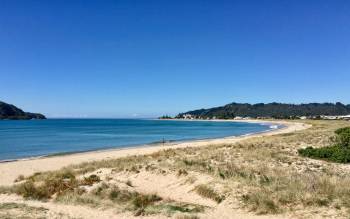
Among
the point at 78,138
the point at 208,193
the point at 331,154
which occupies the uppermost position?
the point at 331,154

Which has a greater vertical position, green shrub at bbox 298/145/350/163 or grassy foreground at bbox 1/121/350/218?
green shrub at bbox 298/145/350/163

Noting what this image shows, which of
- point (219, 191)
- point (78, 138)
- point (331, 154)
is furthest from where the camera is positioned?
point (78, 138)

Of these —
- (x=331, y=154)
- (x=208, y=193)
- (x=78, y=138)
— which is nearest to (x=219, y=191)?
(x=208, y=193)

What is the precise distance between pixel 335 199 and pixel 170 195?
6217 mm

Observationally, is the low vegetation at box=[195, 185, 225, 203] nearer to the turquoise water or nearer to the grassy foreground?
the grassy foreground

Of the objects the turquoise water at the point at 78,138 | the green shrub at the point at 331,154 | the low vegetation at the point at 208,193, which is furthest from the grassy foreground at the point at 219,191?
the turquoise water at the point at 78,138

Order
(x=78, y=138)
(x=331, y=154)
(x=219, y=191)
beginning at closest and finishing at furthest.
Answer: (x=219, y=191) → (x=331, y=154) → (x=78, y=138)

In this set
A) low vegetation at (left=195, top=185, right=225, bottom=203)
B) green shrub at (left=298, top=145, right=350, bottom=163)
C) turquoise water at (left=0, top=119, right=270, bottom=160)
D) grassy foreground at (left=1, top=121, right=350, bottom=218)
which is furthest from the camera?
turquoise water at (left=0, top=119, right=270, bottom=160)

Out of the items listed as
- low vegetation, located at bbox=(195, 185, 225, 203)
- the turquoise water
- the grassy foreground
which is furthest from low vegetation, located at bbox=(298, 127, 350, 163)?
the turquoise water

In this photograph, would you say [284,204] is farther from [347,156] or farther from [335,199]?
[347,156]

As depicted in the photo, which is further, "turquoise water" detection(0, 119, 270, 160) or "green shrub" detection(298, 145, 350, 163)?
"turquoise water" detection(0, 119, 270, 160)

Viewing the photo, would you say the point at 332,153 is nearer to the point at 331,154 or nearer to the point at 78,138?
the point at 331,154

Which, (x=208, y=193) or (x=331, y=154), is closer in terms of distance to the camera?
(x=208, y=193)

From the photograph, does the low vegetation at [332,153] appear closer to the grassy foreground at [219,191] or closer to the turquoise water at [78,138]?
the grassy foreground at [219,191]
